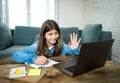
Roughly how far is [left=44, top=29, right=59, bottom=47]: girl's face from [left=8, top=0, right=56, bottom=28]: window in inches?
106

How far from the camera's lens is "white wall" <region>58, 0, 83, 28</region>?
4266 millimetres

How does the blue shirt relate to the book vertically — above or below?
above

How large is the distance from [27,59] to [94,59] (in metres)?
0.52

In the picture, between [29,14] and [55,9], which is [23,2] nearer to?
[29,14]

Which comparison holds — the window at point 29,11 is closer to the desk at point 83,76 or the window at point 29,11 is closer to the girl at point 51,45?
the girl at point 51,45

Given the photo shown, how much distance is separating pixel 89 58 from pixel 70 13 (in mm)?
3606

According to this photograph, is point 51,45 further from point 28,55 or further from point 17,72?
point 17,72

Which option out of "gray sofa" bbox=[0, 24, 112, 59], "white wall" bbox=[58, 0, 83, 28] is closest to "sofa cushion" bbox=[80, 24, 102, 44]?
"gray sofa" bbox=[0, 24, 112, 59]

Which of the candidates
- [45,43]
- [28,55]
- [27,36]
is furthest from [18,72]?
[27,36]

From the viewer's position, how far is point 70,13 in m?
4.33

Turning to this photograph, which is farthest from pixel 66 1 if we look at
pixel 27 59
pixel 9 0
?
pixel 27 59

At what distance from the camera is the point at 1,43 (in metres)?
2.81

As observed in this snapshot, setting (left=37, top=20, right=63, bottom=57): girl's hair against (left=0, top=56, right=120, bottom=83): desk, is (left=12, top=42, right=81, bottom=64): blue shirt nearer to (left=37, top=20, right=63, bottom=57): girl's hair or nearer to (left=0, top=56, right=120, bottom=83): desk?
(left=37, top=20, right=63, bottom=57): girl's hair

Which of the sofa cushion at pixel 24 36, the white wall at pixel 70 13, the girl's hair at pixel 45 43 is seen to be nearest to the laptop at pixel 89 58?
the girl's hair at pixel 45 43
